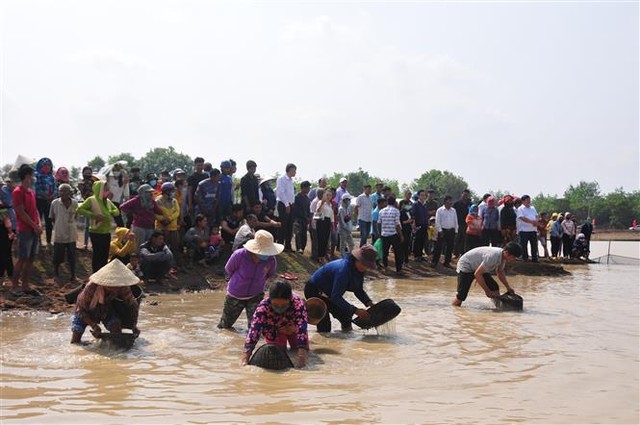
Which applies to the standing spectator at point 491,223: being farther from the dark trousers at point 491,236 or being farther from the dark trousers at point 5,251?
the dark trousers at point 5,251

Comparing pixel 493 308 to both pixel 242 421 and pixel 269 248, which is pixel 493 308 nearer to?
pixel 269 248

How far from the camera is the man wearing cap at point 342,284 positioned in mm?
8828

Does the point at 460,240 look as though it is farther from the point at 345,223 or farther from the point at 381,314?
the point at 381,314

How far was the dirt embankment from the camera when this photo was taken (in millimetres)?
10781

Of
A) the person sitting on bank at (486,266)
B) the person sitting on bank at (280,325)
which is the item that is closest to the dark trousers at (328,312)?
the person sitting on bank at (280,325)

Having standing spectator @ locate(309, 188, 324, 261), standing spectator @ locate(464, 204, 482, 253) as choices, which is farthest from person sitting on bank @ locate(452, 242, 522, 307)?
standing spectator @ locate(464, 204, 482, 253)

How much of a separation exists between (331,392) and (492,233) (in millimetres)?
12851

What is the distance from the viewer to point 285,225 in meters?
16.1

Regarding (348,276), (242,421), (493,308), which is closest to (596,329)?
(493,308)

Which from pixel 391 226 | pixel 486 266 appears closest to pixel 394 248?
pixel 391 226

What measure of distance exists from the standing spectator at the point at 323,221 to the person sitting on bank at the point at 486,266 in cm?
480

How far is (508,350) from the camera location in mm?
8430

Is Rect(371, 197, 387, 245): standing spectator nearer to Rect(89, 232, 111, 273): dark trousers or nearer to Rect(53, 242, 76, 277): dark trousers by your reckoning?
Rect(89, 232, 111, 273): dark trousers

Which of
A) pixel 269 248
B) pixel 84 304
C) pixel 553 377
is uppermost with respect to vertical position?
pixel 269 248
